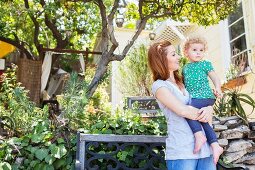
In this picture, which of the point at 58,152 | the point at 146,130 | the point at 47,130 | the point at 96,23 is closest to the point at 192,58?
the point at 146,130

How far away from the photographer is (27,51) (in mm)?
12352

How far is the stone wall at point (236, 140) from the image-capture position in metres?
3.23

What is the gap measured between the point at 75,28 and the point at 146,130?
1080 cm

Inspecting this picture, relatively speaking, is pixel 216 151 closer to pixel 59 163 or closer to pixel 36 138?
pixel 59 163

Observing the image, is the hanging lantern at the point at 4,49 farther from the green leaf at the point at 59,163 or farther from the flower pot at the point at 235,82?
the green leaf at the point at 59,163

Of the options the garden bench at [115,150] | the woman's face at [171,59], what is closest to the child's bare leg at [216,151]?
the woman's face at [171,59]

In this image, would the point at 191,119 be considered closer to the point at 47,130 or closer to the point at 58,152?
the point at 58,152

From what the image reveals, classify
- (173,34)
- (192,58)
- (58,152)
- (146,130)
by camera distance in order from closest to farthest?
(192,58) → (58,152) → (146,130) → (173,34)

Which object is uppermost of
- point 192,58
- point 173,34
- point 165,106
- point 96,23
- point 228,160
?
point 96,23

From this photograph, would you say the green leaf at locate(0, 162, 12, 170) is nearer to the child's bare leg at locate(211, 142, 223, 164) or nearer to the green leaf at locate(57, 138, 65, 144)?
the green leaf at locate(57, 138, 65, 144)

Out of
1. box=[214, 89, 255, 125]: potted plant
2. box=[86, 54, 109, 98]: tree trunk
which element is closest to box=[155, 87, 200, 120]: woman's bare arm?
box=[214, 89, 255, 125]: potted plant

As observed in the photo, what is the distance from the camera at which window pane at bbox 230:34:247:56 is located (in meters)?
7.32

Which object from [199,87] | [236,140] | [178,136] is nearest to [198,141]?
[178,136]

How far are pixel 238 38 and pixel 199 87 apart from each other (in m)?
5.70
